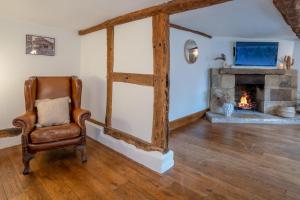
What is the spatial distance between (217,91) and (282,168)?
274 centimetres

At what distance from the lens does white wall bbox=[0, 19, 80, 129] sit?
3.04 m

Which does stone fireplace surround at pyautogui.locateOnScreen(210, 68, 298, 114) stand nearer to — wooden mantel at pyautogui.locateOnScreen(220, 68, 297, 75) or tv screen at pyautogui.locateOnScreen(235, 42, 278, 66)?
wooden mantel at pyautogui.locateOnScreen(220, 68, 297, 75)

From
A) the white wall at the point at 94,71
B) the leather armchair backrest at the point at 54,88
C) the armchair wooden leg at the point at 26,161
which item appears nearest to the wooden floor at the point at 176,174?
the armchair wooden leg at the point at 26,161

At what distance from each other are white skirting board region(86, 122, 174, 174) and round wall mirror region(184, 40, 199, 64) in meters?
2.26

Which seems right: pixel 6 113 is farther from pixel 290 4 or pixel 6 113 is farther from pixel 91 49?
pixel 290 4

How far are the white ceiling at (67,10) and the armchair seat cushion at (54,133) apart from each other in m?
1.47

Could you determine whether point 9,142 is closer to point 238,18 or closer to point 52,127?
point 52,127

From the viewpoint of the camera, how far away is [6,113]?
315 centimetres

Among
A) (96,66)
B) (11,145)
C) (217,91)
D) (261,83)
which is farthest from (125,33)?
(261,83)

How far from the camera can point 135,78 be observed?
2.76m

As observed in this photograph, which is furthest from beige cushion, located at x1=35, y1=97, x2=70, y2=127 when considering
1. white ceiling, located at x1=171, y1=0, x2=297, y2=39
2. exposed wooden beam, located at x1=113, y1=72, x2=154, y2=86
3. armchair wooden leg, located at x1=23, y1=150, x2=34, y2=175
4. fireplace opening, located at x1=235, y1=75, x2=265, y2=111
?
fireplace opening, located at x1=235, y1=75, x2=265, y2=111

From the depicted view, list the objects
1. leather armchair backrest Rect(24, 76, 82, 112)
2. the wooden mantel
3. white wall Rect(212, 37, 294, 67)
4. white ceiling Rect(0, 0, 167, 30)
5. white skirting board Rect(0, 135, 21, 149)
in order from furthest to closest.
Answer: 1. white wall Rect(212, 37, 294, 67)
2. the wooden mantel
3. white skirting board Rect(0, 135, 21, 149)
4. leather armchair backrest Rect(24, 76, 82, 112)
5. white ceiling Rect(0, 0, 167, 30)

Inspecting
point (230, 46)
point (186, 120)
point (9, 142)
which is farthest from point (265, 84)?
point (9, 142)

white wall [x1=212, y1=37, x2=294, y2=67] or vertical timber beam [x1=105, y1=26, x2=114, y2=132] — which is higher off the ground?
white wall [x1=212, y1=37, x2=294, y2=67]
